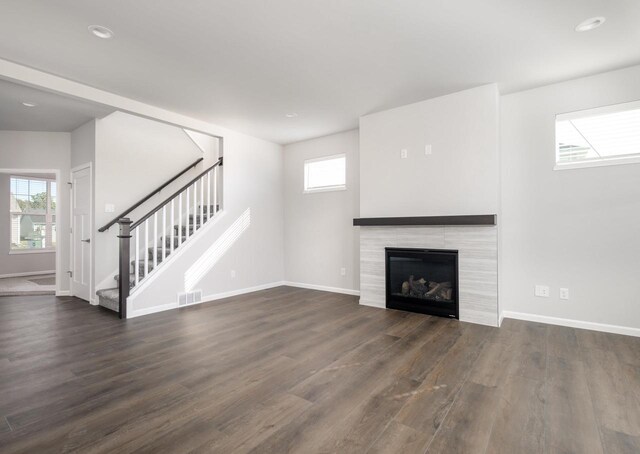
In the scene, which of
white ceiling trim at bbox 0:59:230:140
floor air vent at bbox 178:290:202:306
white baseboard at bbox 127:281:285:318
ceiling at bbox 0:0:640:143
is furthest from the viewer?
floor air vent at bbox 178:290:202:306

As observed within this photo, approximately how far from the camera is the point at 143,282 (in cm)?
416

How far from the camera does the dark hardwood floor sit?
1696mm

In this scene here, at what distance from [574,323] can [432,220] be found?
188 centimetres

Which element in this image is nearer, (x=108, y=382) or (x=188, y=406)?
(x=188, y=406)

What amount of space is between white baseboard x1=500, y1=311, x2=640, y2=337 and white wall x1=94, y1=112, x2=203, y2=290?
547 centimetres

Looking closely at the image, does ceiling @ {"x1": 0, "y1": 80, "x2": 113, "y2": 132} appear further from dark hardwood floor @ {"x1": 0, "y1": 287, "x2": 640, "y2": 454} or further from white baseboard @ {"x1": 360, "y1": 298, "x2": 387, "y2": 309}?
white baseboard @ {"x1": 360, "y1": 298, "x2": 387, "y2": 309}

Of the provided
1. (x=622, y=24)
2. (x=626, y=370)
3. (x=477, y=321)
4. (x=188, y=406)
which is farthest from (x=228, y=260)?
(x=622, y=24)

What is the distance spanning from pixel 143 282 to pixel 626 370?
5008 millimetres

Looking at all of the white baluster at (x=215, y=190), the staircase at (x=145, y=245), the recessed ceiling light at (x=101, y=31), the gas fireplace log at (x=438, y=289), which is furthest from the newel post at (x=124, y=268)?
the gas fireplace log at (x=438, y=289)

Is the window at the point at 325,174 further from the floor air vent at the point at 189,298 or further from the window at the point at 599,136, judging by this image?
the window at the point at 599,136

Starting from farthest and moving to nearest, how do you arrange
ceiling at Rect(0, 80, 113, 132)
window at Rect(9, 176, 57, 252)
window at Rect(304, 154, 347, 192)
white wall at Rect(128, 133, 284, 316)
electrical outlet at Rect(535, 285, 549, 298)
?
window at Rect(9, 176, 57, 252), window at Rect(304, 154, 347, 192), white wall at Rect(128, 133, 284, 316), ceiling at Rect(0, 80, 113, 132), electrical outlet at Rect(535, 285, 549, 298)

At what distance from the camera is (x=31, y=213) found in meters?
7.66

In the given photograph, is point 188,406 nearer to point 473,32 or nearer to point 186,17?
point 186,17

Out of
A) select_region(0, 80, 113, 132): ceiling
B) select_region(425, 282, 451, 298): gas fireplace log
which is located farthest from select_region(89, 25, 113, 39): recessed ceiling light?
select_region(425, 282, 451, 298): gas fireplace log
